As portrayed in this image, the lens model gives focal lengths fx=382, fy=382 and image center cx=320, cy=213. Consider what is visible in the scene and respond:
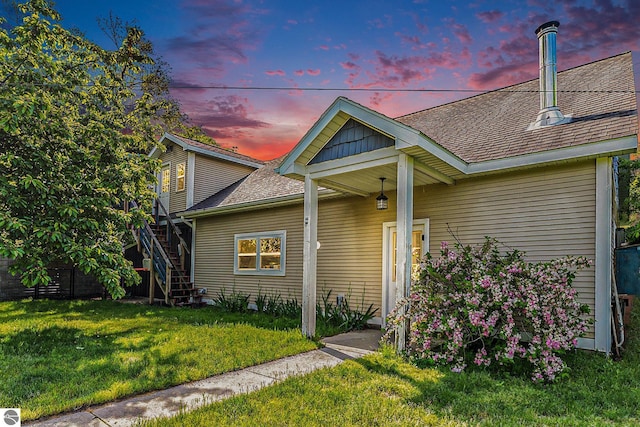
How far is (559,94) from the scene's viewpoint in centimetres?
756

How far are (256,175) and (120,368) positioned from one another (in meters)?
9.32

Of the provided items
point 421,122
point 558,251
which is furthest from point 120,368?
point 421,122

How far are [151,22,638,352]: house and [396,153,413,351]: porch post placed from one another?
0.6 inches

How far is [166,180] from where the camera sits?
45.6ft

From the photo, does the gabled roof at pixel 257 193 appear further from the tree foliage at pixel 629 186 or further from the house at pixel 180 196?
the tree foliage at pixel 629 186

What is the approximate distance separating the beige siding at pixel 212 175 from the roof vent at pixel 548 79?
32.9ft

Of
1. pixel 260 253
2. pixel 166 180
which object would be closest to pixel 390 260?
pixel 260 253

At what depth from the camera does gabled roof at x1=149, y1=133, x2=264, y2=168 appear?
42.2 ft

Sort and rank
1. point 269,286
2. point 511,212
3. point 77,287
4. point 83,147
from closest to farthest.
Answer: point 511,212, point 83,147, point 269,286, point 77,287

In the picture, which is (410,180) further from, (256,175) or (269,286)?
(256,175)

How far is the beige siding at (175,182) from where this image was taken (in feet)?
42.8

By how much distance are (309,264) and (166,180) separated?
956 cm

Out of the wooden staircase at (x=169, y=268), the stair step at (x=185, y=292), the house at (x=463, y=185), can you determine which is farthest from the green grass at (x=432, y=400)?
the stair step at (x=185, y=292)

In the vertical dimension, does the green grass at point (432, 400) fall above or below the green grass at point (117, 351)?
above
